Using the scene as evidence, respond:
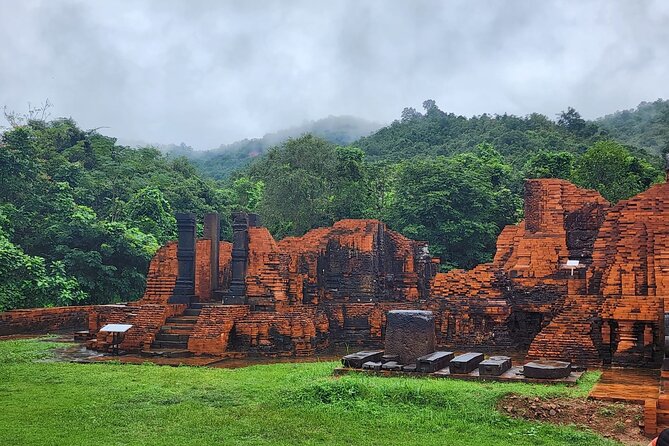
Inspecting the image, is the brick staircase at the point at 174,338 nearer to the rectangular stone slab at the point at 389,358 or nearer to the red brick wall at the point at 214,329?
the red brick wall at the point at 214,329

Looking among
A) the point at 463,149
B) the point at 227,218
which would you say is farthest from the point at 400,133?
the point at 227,218

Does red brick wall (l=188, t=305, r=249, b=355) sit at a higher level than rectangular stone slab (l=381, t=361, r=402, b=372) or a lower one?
higher

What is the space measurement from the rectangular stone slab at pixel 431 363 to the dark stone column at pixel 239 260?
5.00m

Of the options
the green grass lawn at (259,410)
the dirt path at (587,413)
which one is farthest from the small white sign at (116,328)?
the dirt path at (587,413)

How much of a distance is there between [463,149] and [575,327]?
34196mm

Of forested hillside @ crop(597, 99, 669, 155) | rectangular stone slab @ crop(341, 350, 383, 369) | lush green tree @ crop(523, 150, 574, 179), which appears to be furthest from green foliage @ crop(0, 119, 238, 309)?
forested hillside @ crop(597, 99, 669, 155)

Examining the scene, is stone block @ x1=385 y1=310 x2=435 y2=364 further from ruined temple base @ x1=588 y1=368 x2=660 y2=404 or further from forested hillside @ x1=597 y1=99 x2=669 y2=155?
forested hillside @ x1=597 y1=99 x2=669 y2=155

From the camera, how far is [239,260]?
14.6 meters

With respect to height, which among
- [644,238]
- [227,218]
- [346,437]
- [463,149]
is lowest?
[346,437]

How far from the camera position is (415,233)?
28312mm

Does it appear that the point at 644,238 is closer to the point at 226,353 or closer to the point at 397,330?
the point at 397,330

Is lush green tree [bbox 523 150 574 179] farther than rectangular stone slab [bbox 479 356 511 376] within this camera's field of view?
Yes

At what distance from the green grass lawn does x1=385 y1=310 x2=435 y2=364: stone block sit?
1.40 metres

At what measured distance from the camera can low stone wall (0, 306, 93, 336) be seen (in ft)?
53.6
